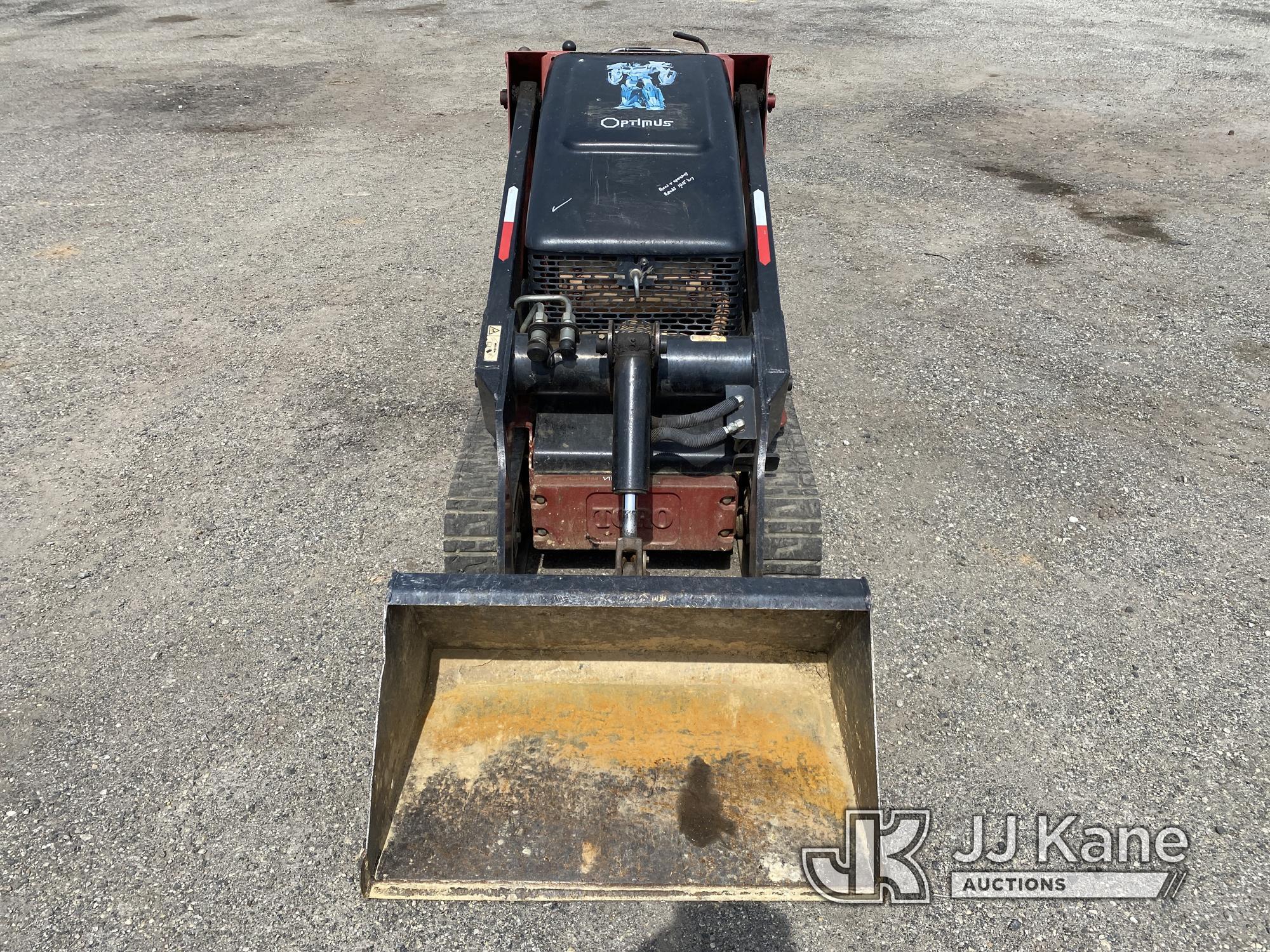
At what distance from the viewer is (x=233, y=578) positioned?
4641 mm

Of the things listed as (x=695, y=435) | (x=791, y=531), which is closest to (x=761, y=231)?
(x=695, y=435)

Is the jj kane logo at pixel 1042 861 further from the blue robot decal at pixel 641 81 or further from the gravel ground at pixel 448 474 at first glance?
the blue robot decal at pixel 641 81

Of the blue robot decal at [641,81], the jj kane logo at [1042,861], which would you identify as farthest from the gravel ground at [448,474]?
the blue robot decal at [641,81]

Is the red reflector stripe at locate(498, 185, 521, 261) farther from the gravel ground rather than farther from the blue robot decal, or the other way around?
the gravel ground

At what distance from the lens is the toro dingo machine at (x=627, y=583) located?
3.07 meters

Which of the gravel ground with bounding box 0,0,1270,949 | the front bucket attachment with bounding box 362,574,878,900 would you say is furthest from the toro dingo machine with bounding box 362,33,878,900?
the gravel ground with bounding box 0,0,1270,949

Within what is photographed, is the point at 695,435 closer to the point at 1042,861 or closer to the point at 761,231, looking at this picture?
the point at 761,231

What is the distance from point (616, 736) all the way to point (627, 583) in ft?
1.92

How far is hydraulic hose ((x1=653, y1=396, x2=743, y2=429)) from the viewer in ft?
12.3

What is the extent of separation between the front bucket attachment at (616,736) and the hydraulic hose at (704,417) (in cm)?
77

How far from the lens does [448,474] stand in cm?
540

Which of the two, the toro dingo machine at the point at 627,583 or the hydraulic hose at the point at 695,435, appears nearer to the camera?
the toro dingo machine at the point at 627,583

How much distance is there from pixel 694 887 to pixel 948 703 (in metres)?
1.62

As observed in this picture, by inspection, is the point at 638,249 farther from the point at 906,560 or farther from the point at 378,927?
the point at 378,927
